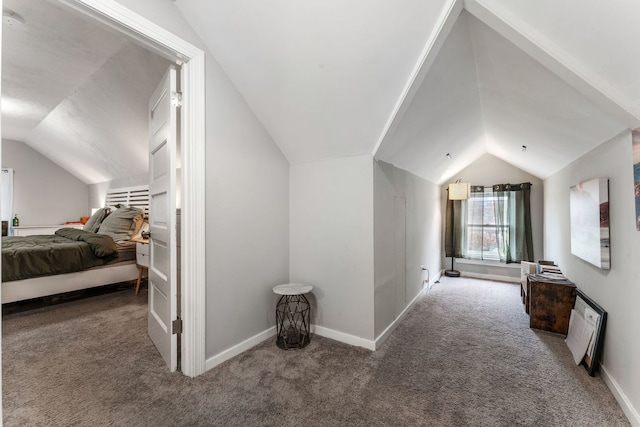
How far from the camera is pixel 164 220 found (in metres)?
2.14

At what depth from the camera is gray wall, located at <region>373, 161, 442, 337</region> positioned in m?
2.47

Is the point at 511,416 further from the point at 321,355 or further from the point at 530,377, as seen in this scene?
the point at 321,355

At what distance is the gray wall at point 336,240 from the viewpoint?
93.9 inches

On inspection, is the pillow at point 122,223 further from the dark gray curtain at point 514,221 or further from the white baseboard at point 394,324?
the dark gray curtain at point 514,221

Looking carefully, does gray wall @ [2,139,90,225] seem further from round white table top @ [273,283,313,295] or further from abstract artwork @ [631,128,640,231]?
abstract artwork @ [631,128,640,231]

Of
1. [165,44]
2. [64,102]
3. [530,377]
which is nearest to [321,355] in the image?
[530,377]

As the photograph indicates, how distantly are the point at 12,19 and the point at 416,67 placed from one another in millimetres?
2983

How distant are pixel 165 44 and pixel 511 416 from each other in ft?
9.98

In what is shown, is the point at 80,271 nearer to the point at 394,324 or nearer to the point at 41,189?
the point at 394,324

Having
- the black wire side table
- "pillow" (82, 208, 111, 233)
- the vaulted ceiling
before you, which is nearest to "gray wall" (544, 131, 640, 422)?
the vaulted ceiling

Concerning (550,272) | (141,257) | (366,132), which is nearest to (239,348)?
(366,132)

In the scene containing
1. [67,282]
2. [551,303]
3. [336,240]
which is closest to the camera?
[336,240]

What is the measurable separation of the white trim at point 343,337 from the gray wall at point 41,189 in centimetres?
642

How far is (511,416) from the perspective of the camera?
1664mm
